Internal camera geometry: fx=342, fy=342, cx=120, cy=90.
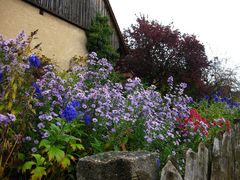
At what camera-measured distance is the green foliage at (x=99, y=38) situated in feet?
48.9

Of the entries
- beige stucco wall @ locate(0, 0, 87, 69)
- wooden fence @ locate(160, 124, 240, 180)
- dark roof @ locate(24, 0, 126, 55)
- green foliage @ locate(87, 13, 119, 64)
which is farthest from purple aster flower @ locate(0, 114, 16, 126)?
green foliage @ locate(87, 13, 119, 64)

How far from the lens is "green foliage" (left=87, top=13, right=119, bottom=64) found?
48.9 ft

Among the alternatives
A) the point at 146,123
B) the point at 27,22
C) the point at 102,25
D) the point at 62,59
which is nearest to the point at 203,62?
the point at 102,25

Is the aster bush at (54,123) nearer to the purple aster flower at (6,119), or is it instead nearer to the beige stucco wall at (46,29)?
the purple aster flower at (6,119)

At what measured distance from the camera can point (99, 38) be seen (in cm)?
1491

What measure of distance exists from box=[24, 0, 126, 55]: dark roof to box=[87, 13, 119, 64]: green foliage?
1.05 ft

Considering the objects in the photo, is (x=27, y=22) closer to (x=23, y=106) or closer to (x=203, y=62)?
(x=203, y=62)

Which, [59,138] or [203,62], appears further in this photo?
[203,62]

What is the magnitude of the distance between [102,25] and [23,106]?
1272cm

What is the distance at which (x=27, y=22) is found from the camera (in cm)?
1193

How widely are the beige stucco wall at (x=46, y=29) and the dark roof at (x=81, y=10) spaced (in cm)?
22

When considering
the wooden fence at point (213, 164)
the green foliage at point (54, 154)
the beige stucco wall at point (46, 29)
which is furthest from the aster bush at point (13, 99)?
the beige stucco wall at point (46, 29)

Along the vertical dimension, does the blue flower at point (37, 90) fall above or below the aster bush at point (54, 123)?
above

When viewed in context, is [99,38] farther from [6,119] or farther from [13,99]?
[6,119]
